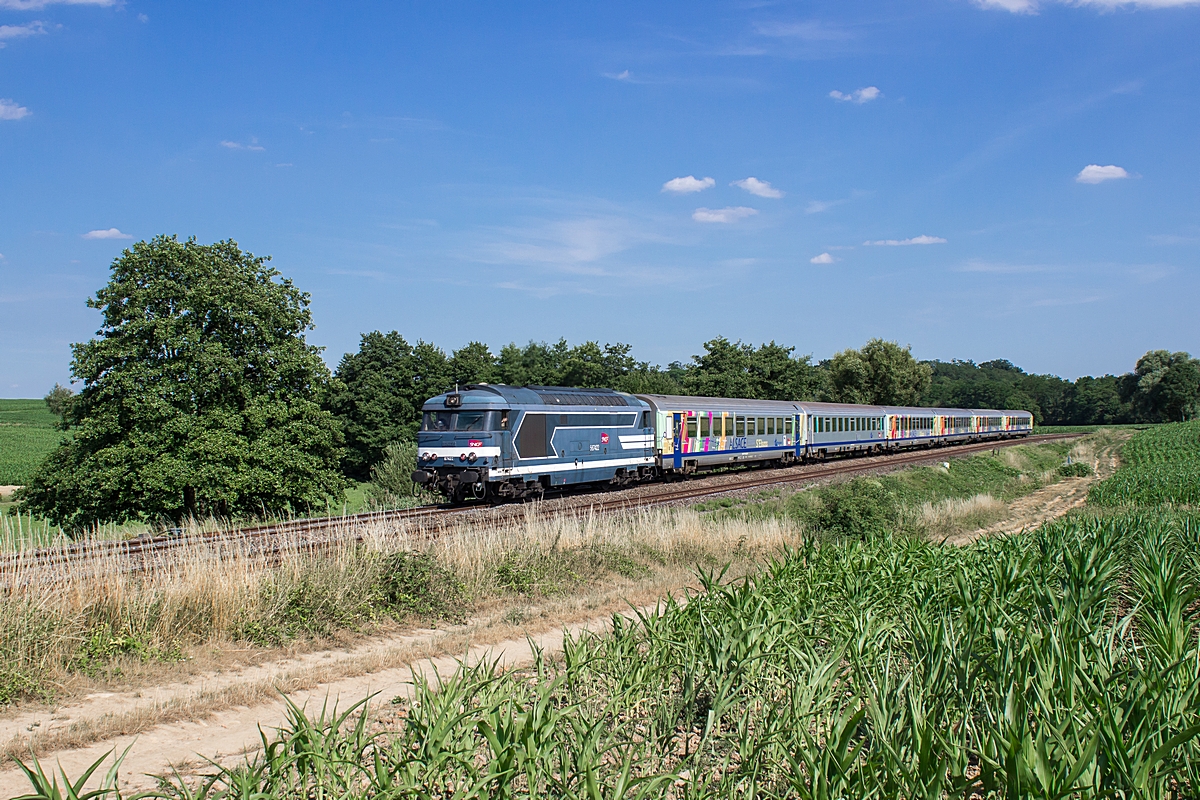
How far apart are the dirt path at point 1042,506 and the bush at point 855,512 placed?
155 cm

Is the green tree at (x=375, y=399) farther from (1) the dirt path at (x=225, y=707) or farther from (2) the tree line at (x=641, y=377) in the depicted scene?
(1) the dirt path at (x=225, y=707)

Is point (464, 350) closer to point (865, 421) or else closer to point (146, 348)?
point (865, 421)

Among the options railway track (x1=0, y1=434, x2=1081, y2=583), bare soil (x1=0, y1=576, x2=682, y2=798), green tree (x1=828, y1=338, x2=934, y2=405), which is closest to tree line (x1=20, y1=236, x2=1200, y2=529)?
railway track (x1=0, y1=434, x2=1081, y2=583)

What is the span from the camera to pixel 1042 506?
29.7 meters

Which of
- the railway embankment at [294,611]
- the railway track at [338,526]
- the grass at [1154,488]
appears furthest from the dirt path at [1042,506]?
the railway embankment at [294,611]

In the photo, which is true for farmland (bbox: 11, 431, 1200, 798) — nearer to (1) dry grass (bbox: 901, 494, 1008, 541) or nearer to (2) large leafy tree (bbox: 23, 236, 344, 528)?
(1) dry grass (bbox: 901, 494, 1008, 541)

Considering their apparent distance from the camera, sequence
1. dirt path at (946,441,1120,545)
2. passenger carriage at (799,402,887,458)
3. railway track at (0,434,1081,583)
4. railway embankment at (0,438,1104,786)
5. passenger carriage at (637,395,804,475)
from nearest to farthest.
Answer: railway embankment at (0,438,1104,786) → railway track at (0,434,1081,583) → dirt path at (946,441,1120,545) → passenger carriage at (637,395,804,475) → passenger carriage at (799,402,887,458)

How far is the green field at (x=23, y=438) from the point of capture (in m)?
63.1

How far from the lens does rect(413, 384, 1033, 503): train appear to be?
72.4ft

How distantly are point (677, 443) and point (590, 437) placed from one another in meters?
6.03

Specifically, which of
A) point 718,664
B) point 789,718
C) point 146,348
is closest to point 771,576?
point 718,664

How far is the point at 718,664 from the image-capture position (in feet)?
20.2

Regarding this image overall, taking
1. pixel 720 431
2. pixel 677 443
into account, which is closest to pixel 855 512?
pixel 677 443

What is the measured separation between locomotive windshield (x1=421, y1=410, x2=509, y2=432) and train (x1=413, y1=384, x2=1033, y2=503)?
27 millimetres
